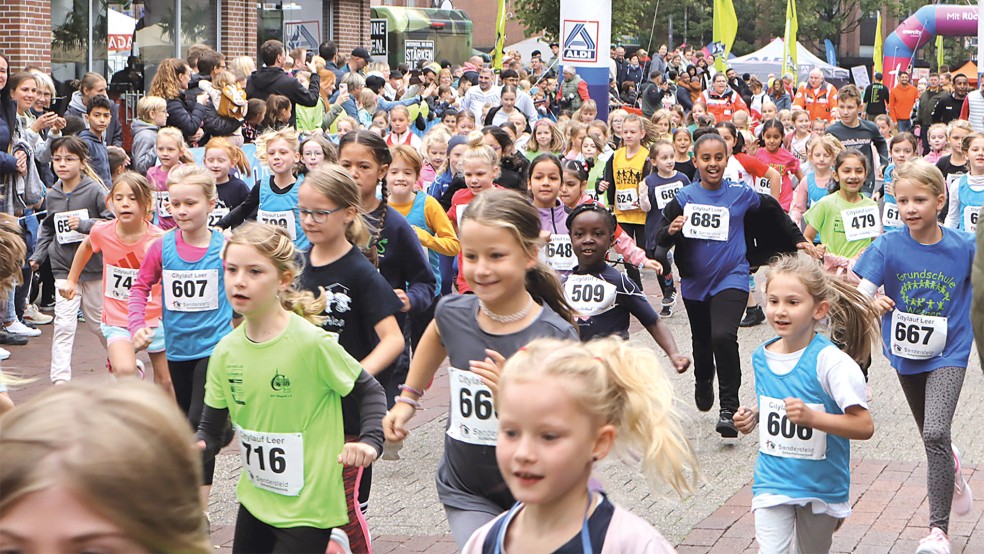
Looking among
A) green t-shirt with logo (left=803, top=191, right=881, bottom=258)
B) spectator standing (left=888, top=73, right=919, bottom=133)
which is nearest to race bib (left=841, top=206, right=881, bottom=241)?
green t-shirt with logo (left=803, top=191, right=881, bottom=258)

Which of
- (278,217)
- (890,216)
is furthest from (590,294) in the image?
(890,216)

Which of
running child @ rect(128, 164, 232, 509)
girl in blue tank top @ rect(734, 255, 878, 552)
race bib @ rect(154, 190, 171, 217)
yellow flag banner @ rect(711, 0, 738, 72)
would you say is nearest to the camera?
girl in blue tank top @ rect(734, 255, 878, 552)

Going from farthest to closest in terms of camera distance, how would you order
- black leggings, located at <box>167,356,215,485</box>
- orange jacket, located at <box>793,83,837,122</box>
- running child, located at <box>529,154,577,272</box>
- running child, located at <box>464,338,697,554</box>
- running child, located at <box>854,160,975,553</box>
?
orange jacket, located at <box>793,83,837,122</box>, running child, located at <box>529,154,577,272</box>, black leggings, located at <box>167,356,215,485</box>, running child, located at <box>854,160,975,553</box>, running child, located at <box>464,338,697,554</box>

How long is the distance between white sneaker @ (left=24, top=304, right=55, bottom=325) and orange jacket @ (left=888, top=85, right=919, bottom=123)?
831 inches

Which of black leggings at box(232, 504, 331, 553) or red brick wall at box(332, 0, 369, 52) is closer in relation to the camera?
black leggings at box(232, 504, 331, 553)

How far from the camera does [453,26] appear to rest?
4594 cm

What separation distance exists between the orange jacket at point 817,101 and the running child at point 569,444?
22761 millimetres

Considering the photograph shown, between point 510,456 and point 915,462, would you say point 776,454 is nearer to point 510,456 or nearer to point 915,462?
point 510,456

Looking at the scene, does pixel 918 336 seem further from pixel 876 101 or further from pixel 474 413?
pixel 876 101

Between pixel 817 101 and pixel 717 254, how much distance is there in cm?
1786

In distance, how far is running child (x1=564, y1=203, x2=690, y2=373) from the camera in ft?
22.6

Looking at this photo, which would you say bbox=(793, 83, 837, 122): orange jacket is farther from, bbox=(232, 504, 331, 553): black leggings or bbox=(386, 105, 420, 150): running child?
bbox=(232, 504, 331, 553): black leggings

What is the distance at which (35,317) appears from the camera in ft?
40.4

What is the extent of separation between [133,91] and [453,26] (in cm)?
2837
